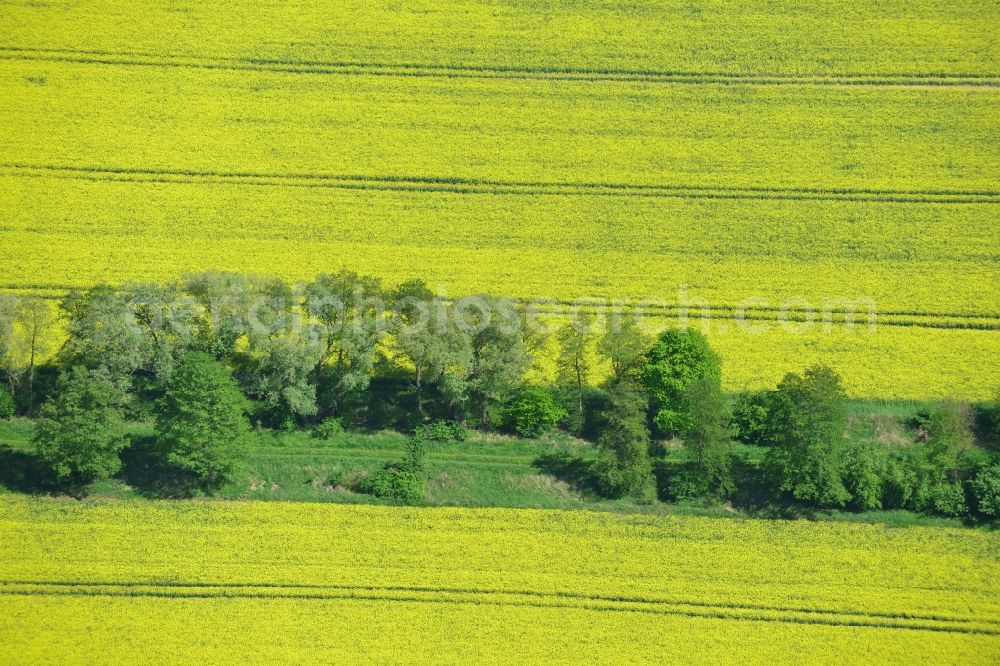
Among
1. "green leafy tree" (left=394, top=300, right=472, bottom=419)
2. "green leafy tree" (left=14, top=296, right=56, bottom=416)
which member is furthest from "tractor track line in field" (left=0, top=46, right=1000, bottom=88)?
"green leafy tree" (left=394, top=300, right=472, bottom=419)

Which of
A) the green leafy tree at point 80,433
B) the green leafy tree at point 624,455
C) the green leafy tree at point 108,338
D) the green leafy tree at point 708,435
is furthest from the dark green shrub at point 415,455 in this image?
the green leafy tree at point 108,338

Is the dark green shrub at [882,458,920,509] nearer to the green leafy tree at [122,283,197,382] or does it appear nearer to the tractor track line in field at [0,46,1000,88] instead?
the tractor track line in field at [0,46,1000,88]

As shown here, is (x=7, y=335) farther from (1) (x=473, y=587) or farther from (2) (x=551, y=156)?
(2) (x=551, y=156)

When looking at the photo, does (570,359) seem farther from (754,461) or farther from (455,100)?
(455,100)

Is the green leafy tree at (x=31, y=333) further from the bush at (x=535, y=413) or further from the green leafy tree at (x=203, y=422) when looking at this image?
the bush at (x=535, y=413)

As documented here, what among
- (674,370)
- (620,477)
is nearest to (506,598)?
(620,477)
